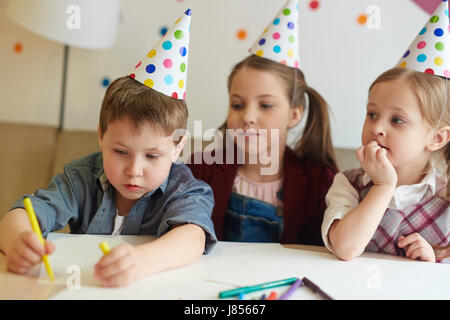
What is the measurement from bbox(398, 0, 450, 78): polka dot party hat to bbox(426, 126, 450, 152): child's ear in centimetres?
13

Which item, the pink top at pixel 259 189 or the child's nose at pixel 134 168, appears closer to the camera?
the child's nose at pixel 134 168

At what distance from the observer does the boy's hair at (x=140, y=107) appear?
93 centimetres

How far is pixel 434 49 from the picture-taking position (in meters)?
1.02

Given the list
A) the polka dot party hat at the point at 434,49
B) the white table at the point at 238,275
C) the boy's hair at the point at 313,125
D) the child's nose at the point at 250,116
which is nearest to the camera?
the white table at the point at 238,275

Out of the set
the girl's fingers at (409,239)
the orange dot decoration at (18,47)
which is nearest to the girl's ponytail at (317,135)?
the girl's fingers at (409,239)

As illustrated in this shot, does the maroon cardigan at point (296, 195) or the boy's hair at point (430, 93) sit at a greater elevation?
the boy's hair at point (430, 93)

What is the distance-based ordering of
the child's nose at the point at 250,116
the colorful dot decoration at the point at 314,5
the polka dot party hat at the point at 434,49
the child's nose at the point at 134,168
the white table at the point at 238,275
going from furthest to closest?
1. the colorful dot decoration at the point at 314,5
2. the child's nose at the point at 250,116
3. the polka dot party hat at the point at 434,49
4. the child's nose at the point at 134,168
5. the white table at the point at 238,275

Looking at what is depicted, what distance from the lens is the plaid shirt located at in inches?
39.6

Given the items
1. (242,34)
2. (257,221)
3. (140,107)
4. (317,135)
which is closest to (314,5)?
(242,34)

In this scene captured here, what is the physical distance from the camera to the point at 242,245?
0.94 m

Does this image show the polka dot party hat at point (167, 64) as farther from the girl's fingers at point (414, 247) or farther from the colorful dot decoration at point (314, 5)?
the colorful dot decoration at point (314, 5)

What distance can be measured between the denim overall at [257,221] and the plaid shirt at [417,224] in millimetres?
303
